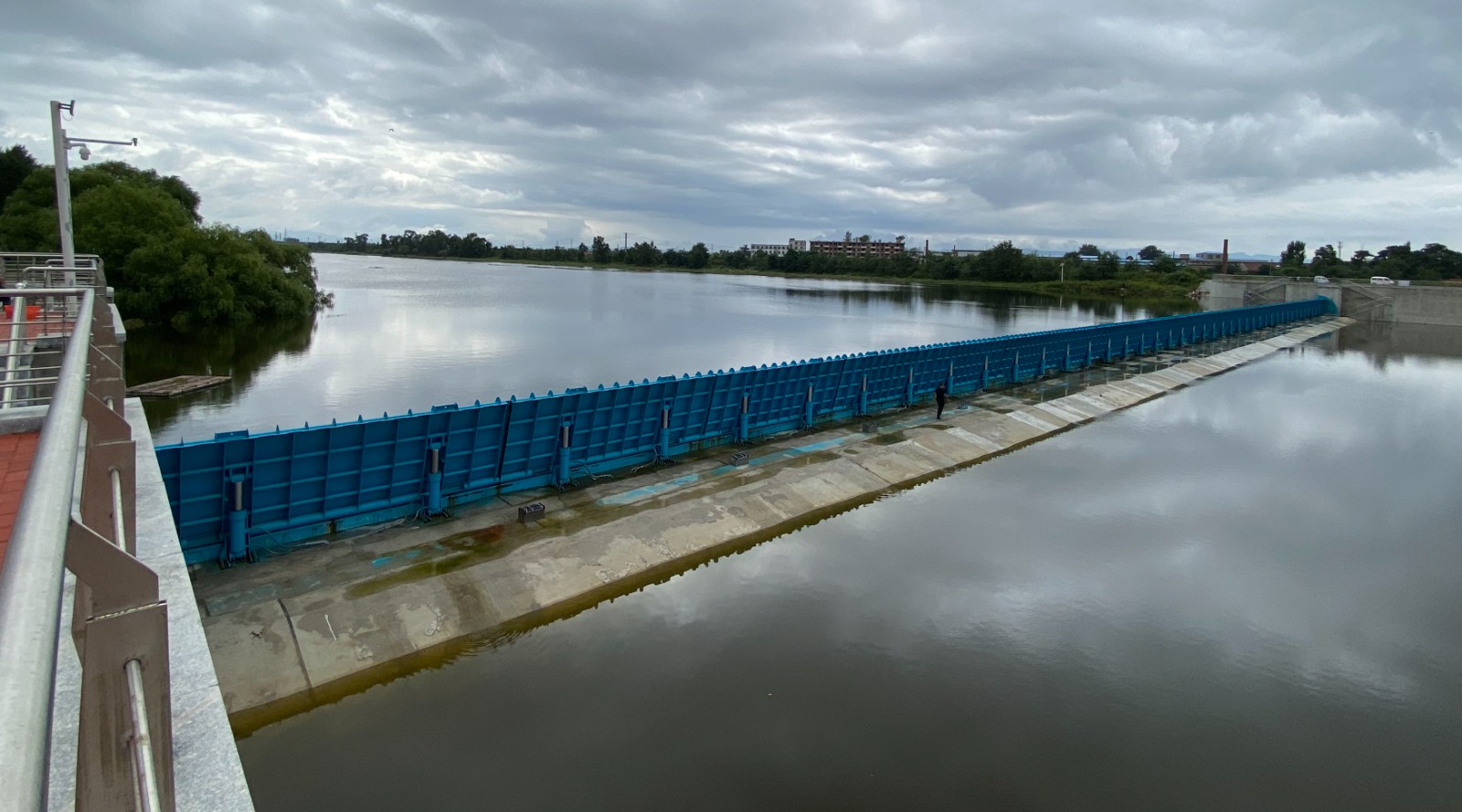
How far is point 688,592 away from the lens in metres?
12.9

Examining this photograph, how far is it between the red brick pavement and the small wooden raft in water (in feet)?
82.6

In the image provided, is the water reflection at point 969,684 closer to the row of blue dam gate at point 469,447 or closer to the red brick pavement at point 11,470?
the row of blue dam gate at point 469,447

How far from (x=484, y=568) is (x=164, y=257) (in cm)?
4944

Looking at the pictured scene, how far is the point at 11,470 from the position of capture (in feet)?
17.5

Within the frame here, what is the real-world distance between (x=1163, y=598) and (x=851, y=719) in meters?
6.80

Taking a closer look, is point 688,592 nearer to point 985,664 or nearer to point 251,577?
point 985,664

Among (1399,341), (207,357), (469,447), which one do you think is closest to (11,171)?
(207,357)

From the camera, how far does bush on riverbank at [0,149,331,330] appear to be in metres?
48.7

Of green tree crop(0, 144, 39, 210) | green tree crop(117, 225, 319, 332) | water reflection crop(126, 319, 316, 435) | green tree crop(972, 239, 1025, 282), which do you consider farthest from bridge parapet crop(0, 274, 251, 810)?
green tree crop(972, 239, 1025, 282)

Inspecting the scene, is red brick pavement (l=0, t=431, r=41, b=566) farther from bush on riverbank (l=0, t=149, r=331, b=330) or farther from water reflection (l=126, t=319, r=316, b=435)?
bush on riverbank (l=0, t=149, r=331, b=330)

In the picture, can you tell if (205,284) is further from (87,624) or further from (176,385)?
(87,624)

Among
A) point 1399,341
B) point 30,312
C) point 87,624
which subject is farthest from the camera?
point 1399,341

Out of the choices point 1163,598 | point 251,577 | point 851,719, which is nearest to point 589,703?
point 851,719

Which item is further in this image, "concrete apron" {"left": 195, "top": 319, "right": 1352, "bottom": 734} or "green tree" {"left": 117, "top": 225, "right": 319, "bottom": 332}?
"green tree" {"left": 117, "top": 225, "right": 319, "bottom": 332}
